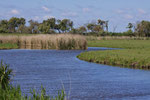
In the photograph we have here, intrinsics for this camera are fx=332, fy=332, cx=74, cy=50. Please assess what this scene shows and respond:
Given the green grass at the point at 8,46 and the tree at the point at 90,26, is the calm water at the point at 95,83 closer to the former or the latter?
the green grass at the point at 8,46

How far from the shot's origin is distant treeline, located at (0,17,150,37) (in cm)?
12138

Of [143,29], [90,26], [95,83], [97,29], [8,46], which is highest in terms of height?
[90,26]

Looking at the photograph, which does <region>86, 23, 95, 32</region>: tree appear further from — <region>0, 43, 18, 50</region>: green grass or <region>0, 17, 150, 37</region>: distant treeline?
<region>0, 43, 18, 50</region>: green grass

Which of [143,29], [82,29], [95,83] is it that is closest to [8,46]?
[95,83]

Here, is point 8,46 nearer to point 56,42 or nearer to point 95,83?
point 56,42

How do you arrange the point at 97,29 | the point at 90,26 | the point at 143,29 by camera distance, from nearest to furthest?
the point at 143,29
the point at 97,29
the point at 90,26

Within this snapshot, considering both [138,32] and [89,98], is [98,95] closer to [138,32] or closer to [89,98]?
[89,98]

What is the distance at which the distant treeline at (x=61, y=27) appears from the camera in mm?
121375

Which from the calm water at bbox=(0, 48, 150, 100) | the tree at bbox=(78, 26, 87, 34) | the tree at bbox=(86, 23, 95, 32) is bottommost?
the calm water at bbox=(0, 48, 150, 100)

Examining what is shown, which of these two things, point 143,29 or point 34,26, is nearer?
point 143,29

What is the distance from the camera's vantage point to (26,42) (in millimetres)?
58219

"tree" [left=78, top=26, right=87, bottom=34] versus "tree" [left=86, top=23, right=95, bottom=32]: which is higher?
"tree" [left=86, top=23, right=95, bottom=32]

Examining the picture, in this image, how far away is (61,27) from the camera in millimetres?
134125

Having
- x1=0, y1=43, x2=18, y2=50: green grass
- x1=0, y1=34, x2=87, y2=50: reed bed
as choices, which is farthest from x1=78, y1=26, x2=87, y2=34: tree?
x1=0, y1=34, x2=87, y2=50: reed bed
